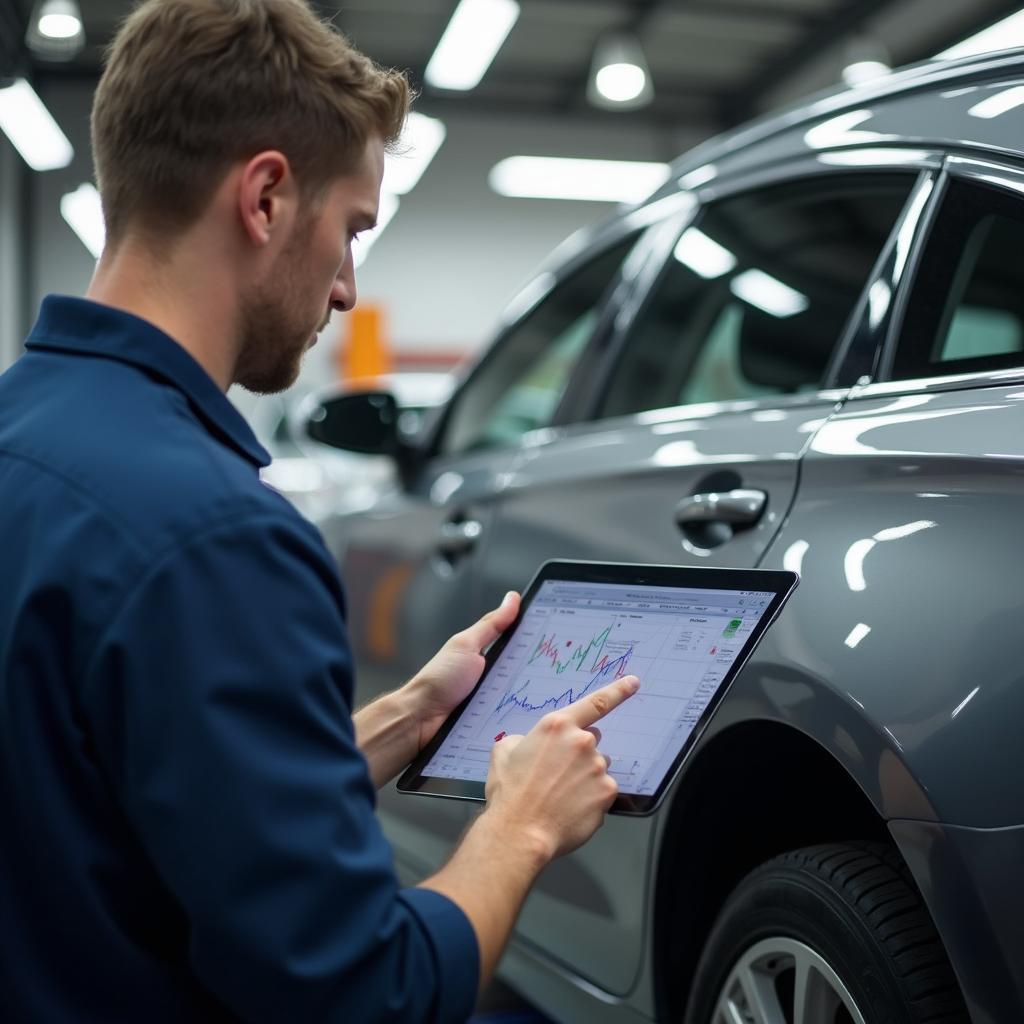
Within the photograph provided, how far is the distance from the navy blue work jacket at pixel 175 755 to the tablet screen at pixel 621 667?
1.15 ft

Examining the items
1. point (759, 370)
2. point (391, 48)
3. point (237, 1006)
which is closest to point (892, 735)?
point (237, 1006)

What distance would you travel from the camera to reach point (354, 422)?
3.32 meters

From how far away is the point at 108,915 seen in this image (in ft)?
3.20

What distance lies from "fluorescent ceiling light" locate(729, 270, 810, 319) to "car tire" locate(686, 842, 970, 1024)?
3.98ft

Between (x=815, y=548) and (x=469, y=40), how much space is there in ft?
28.9

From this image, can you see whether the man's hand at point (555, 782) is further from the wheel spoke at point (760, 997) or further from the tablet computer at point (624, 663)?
the wheel spoke at point (760, 997)

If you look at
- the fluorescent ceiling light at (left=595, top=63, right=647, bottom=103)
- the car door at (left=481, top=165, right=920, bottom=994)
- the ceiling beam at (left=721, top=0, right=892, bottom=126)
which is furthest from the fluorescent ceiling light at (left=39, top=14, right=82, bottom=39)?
the car door at (left=481, top=165, right=920, bottom=994)

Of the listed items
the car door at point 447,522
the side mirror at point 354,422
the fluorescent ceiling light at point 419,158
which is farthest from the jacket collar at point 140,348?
the fluorescent ceiling light at point 419,158

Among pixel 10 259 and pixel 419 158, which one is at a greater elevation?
pixel 419 158

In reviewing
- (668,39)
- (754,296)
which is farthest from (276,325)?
(668,39)

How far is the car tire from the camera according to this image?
1368 mm

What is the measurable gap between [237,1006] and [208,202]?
2.01ft

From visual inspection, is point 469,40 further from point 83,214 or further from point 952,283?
point 952,283

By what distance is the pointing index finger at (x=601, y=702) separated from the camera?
1.24 metres
